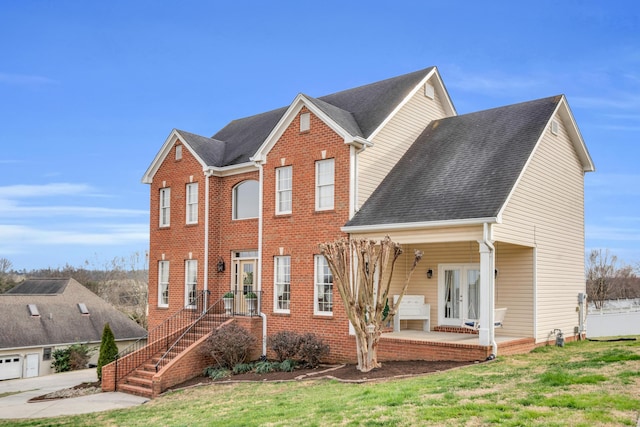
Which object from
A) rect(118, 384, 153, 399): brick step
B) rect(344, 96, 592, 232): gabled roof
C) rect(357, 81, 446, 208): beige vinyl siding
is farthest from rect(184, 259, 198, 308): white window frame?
rect(357, 81, 446, 208): beige vinyl siding

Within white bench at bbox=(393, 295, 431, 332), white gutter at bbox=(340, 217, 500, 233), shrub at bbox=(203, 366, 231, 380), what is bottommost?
shrub at bbox=(203, 366, 231, 380)

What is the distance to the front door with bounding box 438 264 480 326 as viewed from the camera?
17547 millimetres

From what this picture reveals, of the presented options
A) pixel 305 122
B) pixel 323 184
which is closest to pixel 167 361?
pixel 323 184

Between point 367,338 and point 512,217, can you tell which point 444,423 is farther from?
point 512,217

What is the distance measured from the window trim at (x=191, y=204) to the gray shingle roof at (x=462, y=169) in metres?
7.53

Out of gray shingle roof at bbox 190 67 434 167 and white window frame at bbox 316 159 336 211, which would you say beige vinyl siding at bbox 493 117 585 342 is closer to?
gray shingle roof at bbox 190 67 434 167

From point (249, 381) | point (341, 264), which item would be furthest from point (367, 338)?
point (249, 381)

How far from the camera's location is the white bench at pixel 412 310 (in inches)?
691

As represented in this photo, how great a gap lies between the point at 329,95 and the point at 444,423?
1689 cm

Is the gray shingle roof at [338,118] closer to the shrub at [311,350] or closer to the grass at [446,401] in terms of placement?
the shrub at [311,350]

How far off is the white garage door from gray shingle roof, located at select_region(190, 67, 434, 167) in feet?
61.9

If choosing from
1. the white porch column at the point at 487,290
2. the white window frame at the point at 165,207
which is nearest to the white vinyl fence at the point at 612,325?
the white porch column at the point at 487,290

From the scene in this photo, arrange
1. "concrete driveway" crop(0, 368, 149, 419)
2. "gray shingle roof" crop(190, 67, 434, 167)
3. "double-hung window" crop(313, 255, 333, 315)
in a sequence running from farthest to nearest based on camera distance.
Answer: "gray shingle roof" crop(190, 67, 434, 167), "double-hung window" crop(313, 255, 333, 315), "concrete driveway" crop(0, 368, 149, 419)

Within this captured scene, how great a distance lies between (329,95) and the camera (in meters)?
22.9
